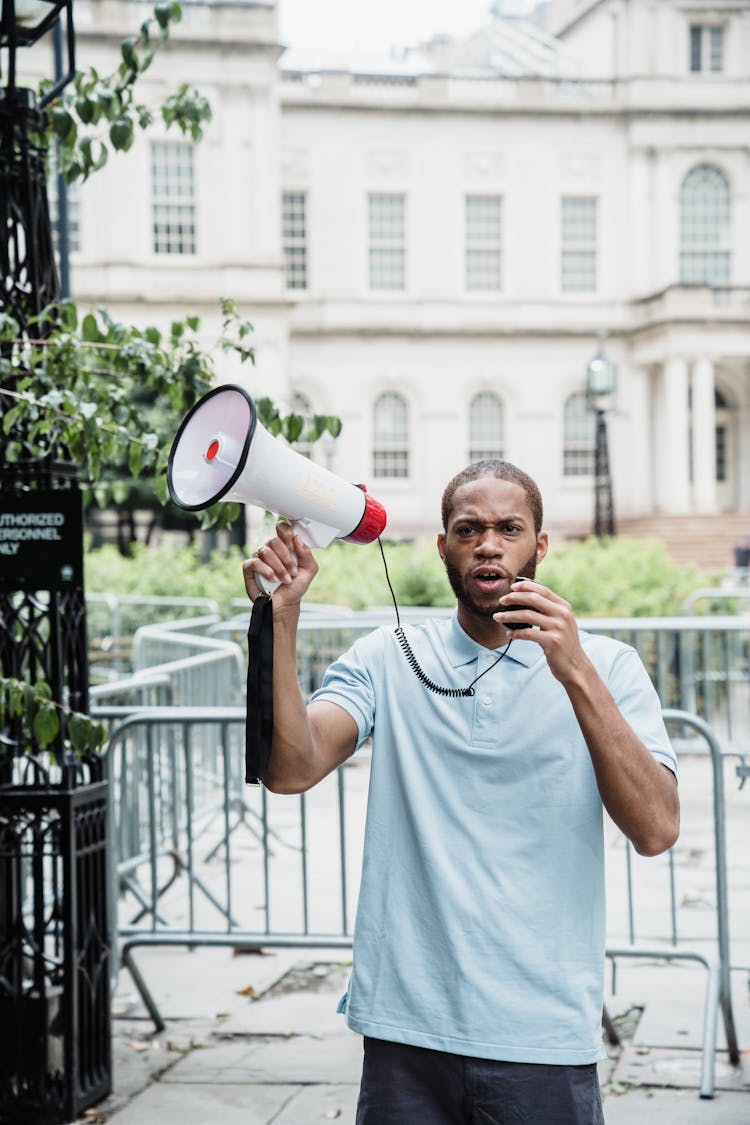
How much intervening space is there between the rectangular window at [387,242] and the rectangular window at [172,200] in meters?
6.11

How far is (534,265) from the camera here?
143 feet

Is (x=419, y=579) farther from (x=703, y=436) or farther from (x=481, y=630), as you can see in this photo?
(x=703, y=436)

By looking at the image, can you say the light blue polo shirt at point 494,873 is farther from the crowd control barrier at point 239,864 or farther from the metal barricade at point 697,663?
the metal barricade at point 697,663

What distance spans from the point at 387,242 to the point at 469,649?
4147 cm

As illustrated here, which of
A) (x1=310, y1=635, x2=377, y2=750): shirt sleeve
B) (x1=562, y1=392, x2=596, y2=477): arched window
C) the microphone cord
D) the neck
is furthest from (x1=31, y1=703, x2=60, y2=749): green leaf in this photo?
(x1=562, y1=392, x2=596, y2=477): arched window

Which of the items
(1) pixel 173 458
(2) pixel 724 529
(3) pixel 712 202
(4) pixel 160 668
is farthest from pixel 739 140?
(1) pixel 173 458

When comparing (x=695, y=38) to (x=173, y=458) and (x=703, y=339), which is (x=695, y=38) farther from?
(x=173, y=458)

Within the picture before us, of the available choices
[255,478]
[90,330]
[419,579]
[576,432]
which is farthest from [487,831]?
[576,432]

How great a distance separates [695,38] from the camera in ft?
148

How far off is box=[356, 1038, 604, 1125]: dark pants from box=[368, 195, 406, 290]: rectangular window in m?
41.3

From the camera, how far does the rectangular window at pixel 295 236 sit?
138 ft

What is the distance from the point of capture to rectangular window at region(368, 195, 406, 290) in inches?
1677

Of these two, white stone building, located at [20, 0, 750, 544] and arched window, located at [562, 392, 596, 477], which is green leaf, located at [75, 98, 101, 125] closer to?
white stone building, located at [20, 0, 750, 544]

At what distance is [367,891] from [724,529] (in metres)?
37.5
